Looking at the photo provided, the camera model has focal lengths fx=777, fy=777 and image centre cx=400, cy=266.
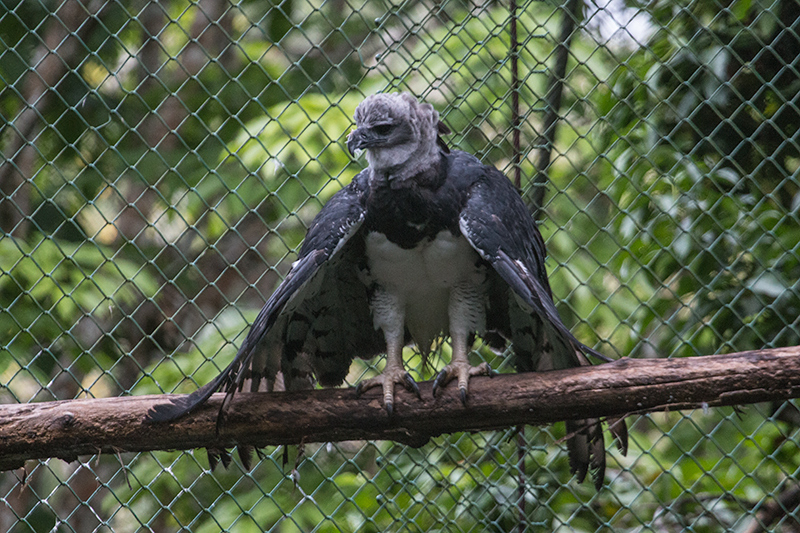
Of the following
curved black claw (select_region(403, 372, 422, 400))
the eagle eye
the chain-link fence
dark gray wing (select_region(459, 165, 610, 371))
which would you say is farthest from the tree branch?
the eagle eye

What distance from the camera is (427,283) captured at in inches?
76.7

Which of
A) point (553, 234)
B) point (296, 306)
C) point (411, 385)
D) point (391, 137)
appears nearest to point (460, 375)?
point (411, 385)

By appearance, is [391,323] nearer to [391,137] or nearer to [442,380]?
[442,380]

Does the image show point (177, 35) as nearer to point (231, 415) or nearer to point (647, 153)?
point (647, 153)

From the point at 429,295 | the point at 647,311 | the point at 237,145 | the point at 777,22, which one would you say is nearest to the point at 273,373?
the point at 429,295

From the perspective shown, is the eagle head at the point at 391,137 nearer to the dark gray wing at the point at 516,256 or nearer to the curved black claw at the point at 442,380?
the dark gray wing at the point at 516,256

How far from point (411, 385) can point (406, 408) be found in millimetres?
67

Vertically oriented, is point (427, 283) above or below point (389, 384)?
above

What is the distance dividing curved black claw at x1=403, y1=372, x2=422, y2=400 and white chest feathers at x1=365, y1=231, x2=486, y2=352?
0.68 feet

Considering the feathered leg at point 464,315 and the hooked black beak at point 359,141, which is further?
the feathered leg at point 464,315

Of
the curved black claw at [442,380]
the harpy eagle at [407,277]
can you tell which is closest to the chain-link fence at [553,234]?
the harpy eagle at [407,277]

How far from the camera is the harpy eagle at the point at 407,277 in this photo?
172 centimetres

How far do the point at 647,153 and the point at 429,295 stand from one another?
1.00 m

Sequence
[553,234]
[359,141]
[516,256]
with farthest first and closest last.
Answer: [553,234] < [359,141] < [516,256]
